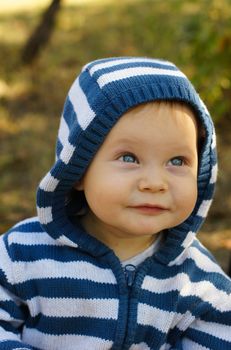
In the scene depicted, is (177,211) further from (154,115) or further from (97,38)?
(97,38)

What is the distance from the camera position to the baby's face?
1956mm

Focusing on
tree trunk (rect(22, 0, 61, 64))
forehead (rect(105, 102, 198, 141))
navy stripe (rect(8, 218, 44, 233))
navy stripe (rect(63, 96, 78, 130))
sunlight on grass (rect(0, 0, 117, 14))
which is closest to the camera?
forehead (rect(105, 102, 198, 141))

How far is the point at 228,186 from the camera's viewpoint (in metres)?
4.40

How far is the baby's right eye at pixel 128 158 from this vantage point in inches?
78.4

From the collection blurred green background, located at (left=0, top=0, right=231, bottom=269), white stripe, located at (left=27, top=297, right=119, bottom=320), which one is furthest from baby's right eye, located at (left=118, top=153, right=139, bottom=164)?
blurred green background, located at (left=0, top=0, right=231, bottom=269)

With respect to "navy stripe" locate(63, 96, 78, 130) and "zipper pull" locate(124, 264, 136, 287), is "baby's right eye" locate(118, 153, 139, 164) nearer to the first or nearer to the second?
"navy stripe" locate(63, 96, 78, 130)

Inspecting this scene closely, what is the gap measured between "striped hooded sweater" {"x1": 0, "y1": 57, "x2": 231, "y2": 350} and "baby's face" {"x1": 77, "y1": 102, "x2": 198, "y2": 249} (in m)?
0.06

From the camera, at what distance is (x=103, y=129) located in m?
1.96

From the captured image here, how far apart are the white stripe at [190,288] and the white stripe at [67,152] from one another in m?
0.47

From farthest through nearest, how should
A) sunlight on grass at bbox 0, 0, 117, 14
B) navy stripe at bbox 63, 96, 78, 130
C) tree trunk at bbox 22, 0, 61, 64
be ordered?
sunlight on grass at bbox 0, 0, 117, 14 → tree trunk at bbox 22, 0, 61, 64 → navy stripe at bbox 63, 96, 78, 130

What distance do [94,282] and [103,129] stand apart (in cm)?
49

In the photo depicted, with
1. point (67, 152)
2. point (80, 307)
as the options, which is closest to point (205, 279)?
point (80, 307)

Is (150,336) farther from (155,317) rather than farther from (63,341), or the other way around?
(63,341)

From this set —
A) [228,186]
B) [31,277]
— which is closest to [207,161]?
[31,277]
